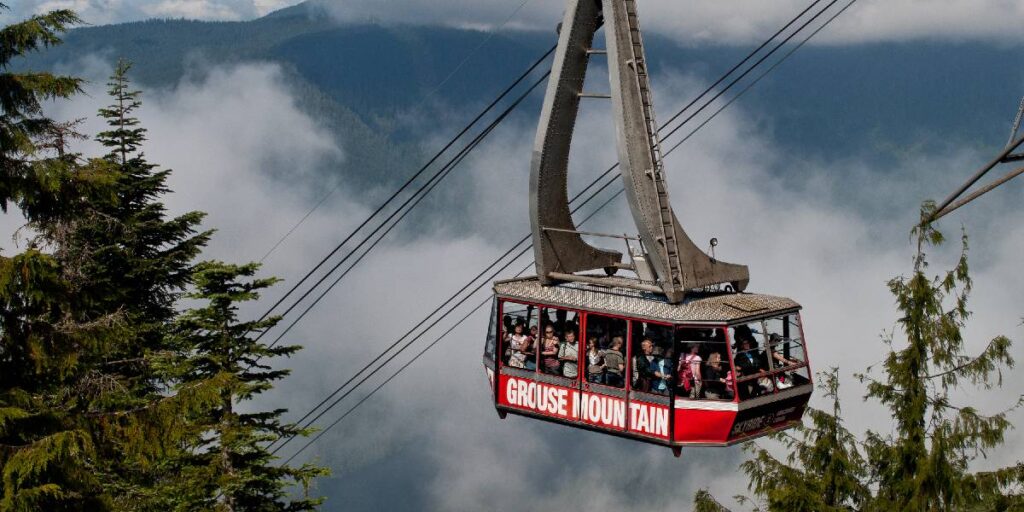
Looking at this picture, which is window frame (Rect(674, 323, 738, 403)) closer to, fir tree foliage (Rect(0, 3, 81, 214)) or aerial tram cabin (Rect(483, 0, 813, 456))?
aerial tram cabin (Rect(483, 0, 813, 456))

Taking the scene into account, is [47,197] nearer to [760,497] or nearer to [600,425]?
[600,425]

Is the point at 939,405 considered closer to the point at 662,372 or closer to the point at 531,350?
the point at 662,372

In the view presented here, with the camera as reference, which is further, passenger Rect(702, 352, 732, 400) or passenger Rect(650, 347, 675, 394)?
passenger Rect(650, 347, 675, 394)

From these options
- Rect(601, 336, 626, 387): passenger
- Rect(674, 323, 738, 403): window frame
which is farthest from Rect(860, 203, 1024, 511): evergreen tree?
Rect(601, 336, 626, 387): passenger

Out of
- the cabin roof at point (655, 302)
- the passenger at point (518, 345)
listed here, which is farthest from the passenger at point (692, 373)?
the passenger at point (518, 345)

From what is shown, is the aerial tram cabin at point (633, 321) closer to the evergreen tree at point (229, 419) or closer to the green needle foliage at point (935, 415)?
the green needle foliage at point (935, 415)
